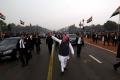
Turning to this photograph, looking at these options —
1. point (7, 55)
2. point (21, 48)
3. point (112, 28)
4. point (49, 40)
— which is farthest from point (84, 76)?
point (112, 28)

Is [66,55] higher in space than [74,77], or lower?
higher

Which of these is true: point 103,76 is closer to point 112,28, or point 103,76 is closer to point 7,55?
point 7,55

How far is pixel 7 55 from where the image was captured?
14.6 m

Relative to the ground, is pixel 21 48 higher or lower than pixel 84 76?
higher

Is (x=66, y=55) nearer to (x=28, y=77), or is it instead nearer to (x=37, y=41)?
(x=28, y=77)

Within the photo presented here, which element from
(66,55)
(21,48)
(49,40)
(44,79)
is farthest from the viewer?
(49,40)

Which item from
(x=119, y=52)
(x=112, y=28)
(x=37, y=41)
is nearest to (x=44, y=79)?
(x=119, y=52)

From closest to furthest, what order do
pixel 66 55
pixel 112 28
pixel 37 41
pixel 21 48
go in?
1. pixel 66 55
2. pixel 21 48
3. pixel 37 41
4. pixel 112 28

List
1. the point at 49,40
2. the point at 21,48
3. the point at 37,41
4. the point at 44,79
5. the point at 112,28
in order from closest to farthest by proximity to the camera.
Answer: the point at 44,79 < the point at 21,48 < the point at 49,40 < the point at 37,41 < the point at 112,28

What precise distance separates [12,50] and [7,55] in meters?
0.48

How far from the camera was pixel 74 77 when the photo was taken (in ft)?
30.0

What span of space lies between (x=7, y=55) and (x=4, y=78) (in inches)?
216

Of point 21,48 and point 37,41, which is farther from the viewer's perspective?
point 37,41

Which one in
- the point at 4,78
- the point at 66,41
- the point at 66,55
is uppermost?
the point at 66,41
